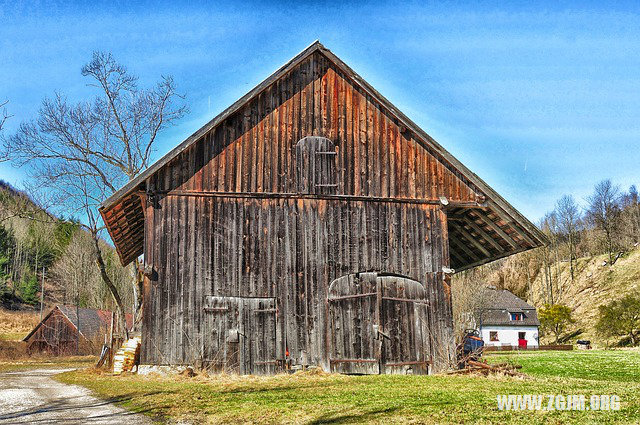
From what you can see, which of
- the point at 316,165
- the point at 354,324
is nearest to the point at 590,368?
the point at 354,324

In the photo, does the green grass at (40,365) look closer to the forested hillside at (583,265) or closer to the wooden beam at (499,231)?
the wooden beam at (499,231)

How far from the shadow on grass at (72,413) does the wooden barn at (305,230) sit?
511 centimetres

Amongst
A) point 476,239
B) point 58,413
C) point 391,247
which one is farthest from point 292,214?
point 58,413

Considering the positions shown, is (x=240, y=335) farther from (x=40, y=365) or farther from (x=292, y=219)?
(x=40, y=365)

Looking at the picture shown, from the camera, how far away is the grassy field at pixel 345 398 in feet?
30.4

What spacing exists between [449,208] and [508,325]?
226 ft

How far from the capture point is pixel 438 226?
65.2 ft

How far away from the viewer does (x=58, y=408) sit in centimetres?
1174

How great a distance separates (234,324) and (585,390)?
9907mm

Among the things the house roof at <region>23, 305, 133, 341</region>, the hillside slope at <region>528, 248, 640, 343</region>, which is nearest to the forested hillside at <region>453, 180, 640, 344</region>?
the hillside slope at <region>528, 248, 640, 343</region>

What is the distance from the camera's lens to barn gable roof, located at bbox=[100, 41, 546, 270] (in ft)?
60.1

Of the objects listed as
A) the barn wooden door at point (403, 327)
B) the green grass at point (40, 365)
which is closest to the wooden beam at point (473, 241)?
the barn wooden door at point (403, 327)

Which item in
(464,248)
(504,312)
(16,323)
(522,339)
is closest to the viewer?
(464,248)

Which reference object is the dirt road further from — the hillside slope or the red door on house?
the red door on house
